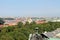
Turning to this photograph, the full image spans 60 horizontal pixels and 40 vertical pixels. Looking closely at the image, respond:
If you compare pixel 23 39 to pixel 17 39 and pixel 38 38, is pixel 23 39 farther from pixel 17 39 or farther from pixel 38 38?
pixel 38 38

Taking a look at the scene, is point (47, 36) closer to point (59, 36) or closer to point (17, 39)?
point (59, 36)

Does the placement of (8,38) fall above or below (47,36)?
below

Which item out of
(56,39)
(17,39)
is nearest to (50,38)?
(56,39)

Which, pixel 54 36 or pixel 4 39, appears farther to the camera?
pixel 4 39

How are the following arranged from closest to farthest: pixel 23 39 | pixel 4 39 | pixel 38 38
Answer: pixel 38 38
pixel 4 39
pixel 23 39

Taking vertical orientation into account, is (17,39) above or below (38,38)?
below

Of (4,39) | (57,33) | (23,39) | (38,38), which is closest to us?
(38,38)

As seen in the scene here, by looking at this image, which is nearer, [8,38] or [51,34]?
[51,34]

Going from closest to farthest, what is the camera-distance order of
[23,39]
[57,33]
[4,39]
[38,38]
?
[38,38] → [57,33] → [4,39] → [23,39]

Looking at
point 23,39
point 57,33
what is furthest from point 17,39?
point 57,33
